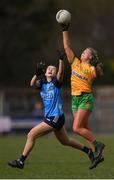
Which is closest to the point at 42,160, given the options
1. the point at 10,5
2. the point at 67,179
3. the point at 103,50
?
the point at 67,179

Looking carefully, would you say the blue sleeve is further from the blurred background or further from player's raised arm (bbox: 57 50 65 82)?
the blurred background

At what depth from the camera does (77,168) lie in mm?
16078

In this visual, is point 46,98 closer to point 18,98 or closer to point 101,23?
point 18,98

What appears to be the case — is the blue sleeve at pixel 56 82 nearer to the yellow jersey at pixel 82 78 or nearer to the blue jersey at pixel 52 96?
the blue jersey at pixel 52 96

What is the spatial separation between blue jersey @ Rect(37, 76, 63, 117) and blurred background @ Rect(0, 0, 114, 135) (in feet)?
75.3

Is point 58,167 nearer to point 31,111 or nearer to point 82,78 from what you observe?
point 82,78

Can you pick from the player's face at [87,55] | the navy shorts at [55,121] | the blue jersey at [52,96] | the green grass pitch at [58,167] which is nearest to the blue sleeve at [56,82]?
the blue jersey at [52,96]

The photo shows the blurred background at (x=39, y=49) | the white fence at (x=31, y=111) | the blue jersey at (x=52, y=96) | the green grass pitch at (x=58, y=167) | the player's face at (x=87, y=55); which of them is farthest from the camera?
the blurred background at (x=39, y=49)

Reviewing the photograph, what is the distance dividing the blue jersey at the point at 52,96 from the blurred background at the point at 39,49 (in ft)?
75.3

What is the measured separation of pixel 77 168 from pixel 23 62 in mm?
39017

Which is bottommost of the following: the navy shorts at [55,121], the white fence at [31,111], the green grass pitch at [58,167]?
the white fence at [31,111]

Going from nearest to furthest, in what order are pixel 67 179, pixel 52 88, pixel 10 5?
pixel 67 179 → pixel 52 88 → pixel 10 5

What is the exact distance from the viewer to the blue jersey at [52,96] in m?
15.6

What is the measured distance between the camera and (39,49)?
55.0 metres
